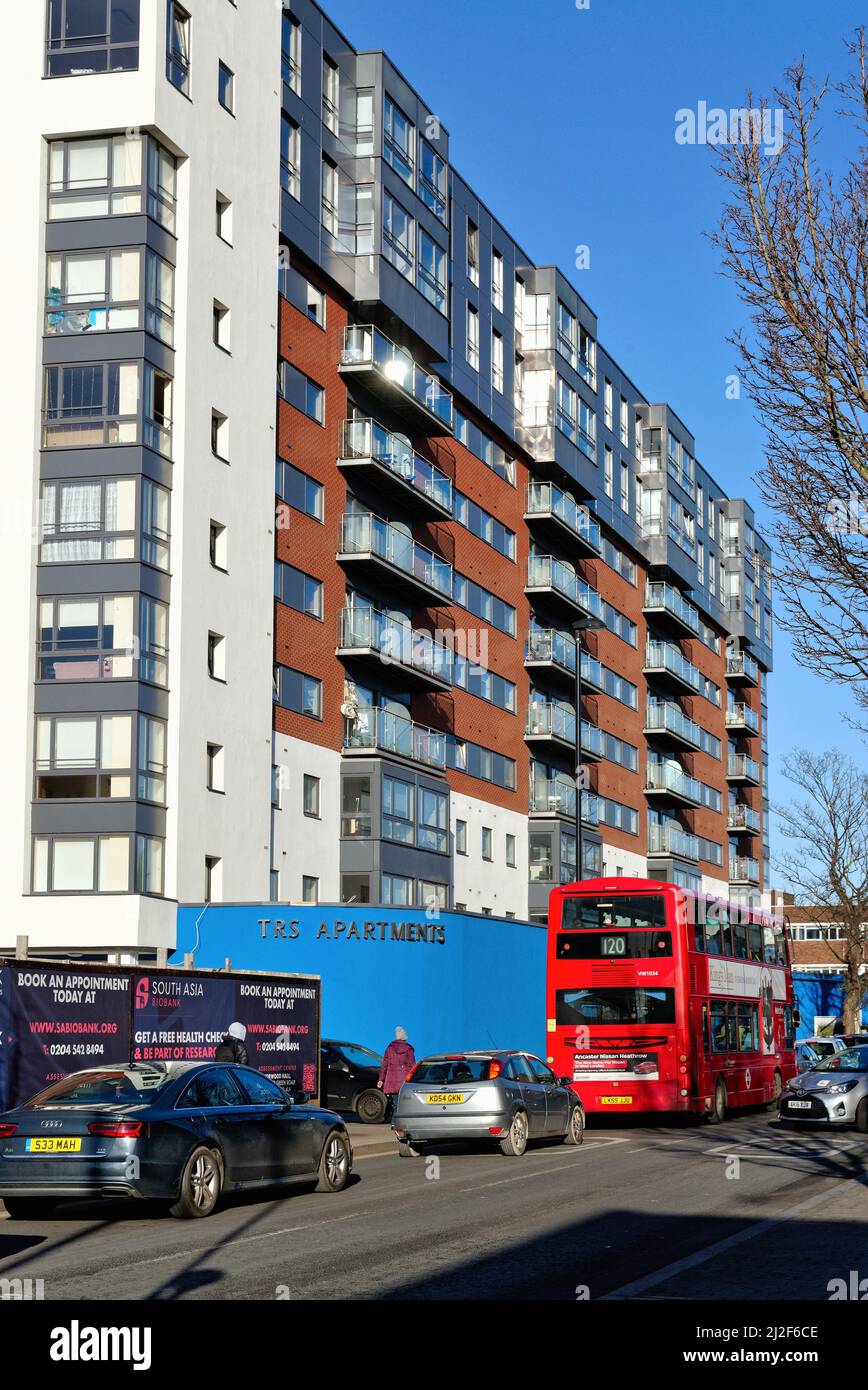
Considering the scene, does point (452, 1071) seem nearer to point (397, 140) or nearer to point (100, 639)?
Result: point (100, 639)

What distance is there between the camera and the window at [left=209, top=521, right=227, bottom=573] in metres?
36.6

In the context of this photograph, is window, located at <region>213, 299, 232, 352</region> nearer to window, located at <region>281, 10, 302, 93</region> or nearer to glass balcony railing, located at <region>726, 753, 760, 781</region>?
window, located at <region>281, 10, 302, 93</region>

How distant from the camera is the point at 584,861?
55781mm

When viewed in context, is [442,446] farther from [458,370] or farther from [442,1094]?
[442,1094]

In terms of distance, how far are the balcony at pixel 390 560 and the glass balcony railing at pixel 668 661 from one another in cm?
2441

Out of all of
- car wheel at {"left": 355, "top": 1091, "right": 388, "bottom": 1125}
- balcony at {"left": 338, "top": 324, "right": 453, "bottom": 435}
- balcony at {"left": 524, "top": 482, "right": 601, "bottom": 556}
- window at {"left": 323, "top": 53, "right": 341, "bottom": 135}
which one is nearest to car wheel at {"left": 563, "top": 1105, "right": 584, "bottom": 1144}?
car wheel at {"left": 355, "top": 1091, "right": 388, "bottom": 1125}

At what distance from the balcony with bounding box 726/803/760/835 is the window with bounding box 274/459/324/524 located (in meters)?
44.2

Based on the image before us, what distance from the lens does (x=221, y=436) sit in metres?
37.2

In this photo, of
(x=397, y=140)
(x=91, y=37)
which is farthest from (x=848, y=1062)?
(x=397, y=140)

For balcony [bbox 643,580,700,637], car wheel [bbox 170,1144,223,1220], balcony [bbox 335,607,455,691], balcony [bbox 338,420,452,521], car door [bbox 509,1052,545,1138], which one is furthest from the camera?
balcony [bbox 643,580,700,637]

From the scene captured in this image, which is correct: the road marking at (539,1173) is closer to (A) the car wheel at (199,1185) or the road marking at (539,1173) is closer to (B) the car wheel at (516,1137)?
(B) the car wheel at (516,1137)

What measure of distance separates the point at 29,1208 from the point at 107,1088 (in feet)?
5.57
